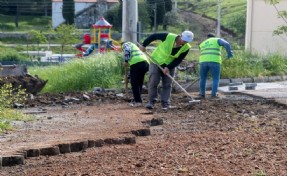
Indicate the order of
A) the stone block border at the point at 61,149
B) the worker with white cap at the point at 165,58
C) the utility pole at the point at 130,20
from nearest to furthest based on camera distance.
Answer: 1. the stone block border at the point at 61,149
2. the worker with white cap at the point at 165,58
3. the utility pole at the point at 130,20

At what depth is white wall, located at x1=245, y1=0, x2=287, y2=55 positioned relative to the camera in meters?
27.4

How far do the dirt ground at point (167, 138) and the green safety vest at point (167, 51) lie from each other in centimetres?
102

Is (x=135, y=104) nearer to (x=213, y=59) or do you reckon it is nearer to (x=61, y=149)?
(x=213, y=59)

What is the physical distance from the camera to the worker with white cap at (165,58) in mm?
14516

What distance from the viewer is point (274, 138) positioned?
9891mm

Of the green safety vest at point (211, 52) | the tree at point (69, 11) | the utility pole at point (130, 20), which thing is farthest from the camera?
the tree at point (69, 11)

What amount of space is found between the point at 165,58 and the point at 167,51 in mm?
165

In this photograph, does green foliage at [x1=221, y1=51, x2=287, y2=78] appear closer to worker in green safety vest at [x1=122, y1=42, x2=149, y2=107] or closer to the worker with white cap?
worker in green safety vest at [x1=122, y1=42, x2=149, y2=107]

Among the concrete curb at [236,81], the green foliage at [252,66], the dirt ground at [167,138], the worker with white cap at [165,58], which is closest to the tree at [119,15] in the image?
the green foliage at [252,66]

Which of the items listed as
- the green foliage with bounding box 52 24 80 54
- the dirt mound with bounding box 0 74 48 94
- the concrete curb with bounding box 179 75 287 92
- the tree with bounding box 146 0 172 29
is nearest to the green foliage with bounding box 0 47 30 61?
the green foliage with bounding box 52 24 80 54

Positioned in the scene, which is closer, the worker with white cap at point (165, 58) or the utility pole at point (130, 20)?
the worker with white cap at point (165, 58)

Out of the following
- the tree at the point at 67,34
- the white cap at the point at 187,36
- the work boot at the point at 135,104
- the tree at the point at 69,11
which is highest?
the tree at the point at 69,11

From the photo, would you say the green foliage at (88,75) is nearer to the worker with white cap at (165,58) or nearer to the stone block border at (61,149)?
the worker with white cap at (165,58)

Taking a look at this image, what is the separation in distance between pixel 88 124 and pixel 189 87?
7.49 meters
